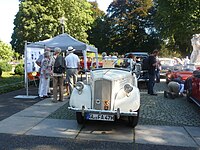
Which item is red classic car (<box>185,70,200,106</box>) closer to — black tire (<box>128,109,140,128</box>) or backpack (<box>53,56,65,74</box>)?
black tire (<box>128,109,140,128</box>)

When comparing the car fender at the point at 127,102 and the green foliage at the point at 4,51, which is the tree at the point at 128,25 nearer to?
the green foliage at the point at 4,51

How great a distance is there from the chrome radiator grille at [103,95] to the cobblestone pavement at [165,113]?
1.28 metres

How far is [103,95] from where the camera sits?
5.45m

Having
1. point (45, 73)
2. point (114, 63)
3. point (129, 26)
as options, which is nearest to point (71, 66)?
point (45, 73)

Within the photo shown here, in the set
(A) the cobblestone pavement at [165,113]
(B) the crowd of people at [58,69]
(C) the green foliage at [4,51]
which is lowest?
(A) the cobblestone pavement at [165,113]

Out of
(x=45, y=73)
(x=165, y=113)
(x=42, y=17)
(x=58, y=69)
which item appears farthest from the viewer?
(x=42, y=17)

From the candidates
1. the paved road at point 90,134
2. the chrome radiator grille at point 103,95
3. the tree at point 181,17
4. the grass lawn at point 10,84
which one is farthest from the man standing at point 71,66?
the tree at point 181,17

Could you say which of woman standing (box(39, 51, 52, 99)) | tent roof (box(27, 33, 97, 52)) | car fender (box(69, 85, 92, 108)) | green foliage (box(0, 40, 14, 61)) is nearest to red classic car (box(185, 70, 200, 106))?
car fender (box(69, 85, 92, 108))

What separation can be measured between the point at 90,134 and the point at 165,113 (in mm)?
2831

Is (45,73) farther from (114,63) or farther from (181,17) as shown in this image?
(181,17)

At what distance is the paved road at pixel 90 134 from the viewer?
4.63 m

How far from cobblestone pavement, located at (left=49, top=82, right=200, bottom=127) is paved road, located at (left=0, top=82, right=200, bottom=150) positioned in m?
0.05

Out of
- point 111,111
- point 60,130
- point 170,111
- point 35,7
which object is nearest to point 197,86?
point 170,111

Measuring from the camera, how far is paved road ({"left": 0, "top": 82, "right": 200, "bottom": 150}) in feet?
15.2
